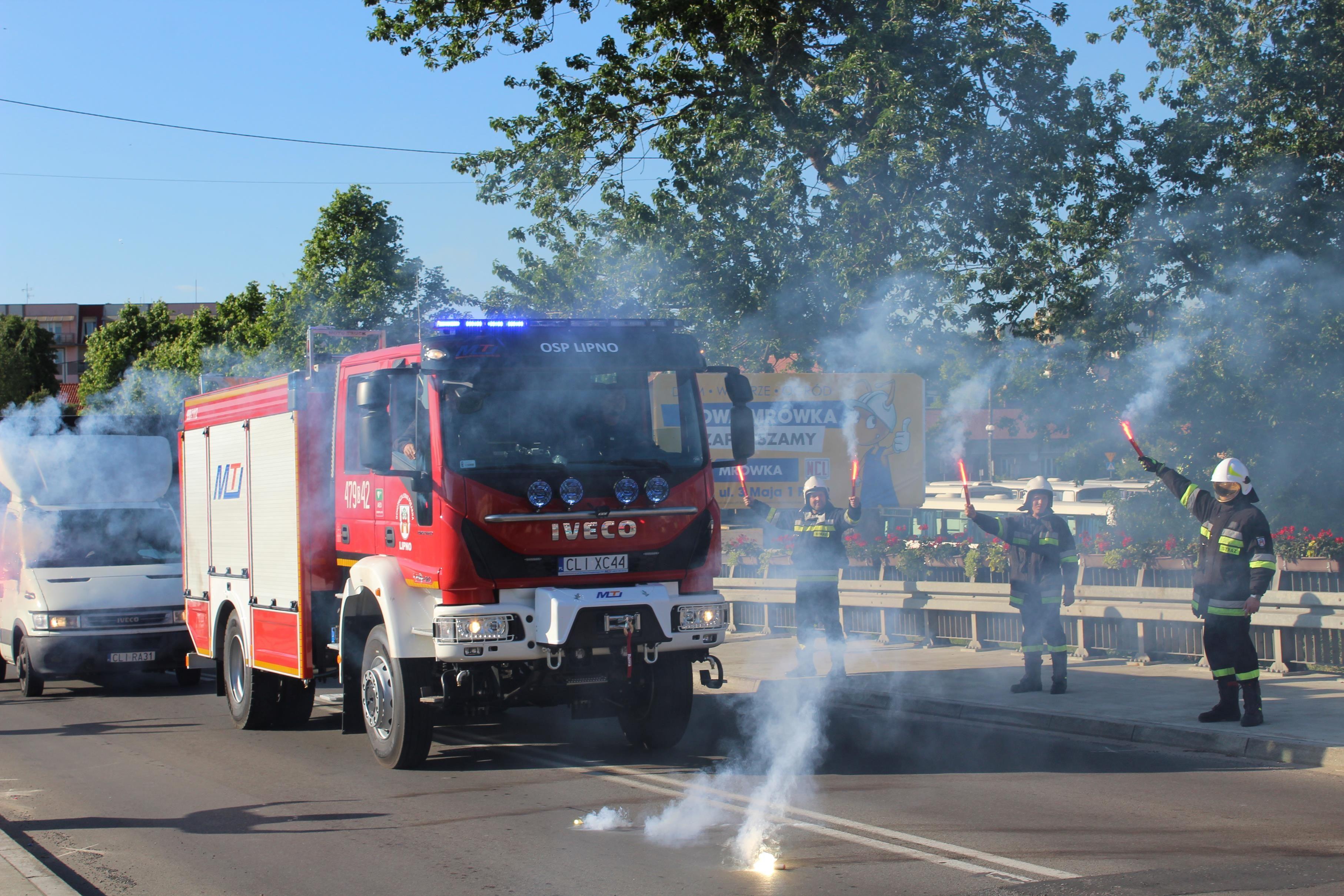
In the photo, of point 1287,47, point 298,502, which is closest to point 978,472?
point 1287,47

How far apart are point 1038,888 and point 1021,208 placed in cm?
1544

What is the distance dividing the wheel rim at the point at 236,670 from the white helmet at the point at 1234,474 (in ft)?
26.5

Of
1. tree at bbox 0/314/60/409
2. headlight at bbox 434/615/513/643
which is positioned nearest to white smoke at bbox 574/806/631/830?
headlight at bbox 434/615/513/643

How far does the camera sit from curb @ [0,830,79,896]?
5.66 metres

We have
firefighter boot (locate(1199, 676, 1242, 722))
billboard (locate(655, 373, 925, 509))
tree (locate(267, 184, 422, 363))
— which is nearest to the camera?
firefighter boot (locate(1199, 676, 1242, 722))

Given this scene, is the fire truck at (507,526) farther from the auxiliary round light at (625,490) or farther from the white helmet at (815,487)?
the white helmet at (815,487)

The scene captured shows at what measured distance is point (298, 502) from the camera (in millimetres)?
9469

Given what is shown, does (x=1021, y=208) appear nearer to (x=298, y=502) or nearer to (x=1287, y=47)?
(x=1287, y=47)

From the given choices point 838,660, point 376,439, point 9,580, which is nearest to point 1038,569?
point 838,660

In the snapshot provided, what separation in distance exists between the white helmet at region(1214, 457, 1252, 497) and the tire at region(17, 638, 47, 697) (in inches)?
455

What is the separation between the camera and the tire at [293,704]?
10.7 metres

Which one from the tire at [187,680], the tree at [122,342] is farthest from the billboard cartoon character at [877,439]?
the tree at [122,342]

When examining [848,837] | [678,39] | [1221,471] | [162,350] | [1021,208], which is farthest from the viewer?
[162,350]

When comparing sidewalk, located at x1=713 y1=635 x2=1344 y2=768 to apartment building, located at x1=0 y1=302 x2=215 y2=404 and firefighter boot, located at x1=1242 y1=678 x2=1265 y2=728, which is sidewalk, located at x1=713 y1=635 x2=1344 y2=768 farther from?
apartment building, located at x1=0 y1=302 x2=215 y2=404
